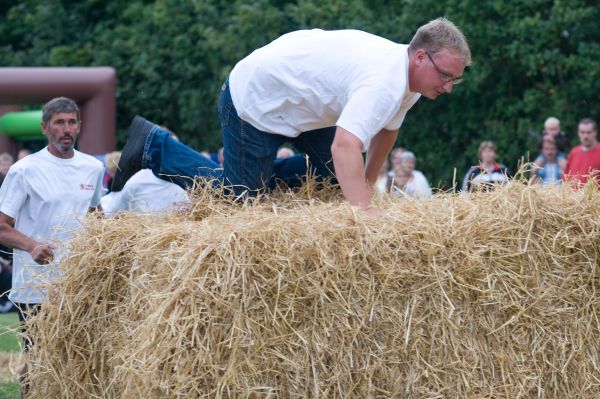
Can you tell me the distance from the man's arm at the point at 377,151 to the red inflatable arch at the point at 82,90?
10.3m

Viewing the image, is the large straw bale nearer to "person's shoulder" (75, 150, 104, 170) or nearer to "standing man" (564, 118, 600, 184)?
"person's shoulder" (75, 150, 104, 170)

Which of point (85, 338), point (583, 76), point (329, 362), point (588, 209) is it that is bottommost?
point (583, 76)

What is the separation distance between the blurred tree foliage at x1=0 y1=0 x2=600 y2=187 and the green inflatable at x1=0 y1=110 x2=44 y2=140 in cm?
339

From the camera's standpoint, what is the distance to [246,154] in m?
5.27

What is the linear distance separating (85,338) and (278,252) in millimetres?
1280

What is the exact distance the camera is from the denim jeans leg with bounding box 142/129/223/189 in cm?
565

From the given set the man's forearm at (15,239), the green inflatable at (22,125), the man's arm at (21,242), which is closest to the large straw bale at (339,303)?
the man's arm at (21,242)

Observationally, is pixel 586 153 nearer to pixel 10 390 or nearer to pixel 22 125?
pixel 10 390

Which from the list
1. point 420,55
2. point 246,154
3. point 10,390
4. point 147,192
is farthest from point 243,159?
point 10,390

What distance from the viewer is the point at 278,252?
4156 millimetres

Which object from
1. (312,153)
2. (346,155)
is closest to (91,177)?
(312,153)

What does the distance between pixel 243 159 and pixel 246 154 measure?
0.03 metres

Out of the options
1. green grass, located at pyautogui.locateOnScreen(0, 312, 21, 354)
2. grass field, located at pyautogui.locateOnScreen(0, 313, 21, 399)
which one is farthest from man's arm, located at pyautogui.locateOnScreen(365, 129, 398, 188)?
green grass, located at pyautogui.locateOnScreen(0, 312, 21, 354)

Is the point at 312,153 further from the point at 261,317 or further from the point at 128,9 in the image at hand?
the point at 128,9
